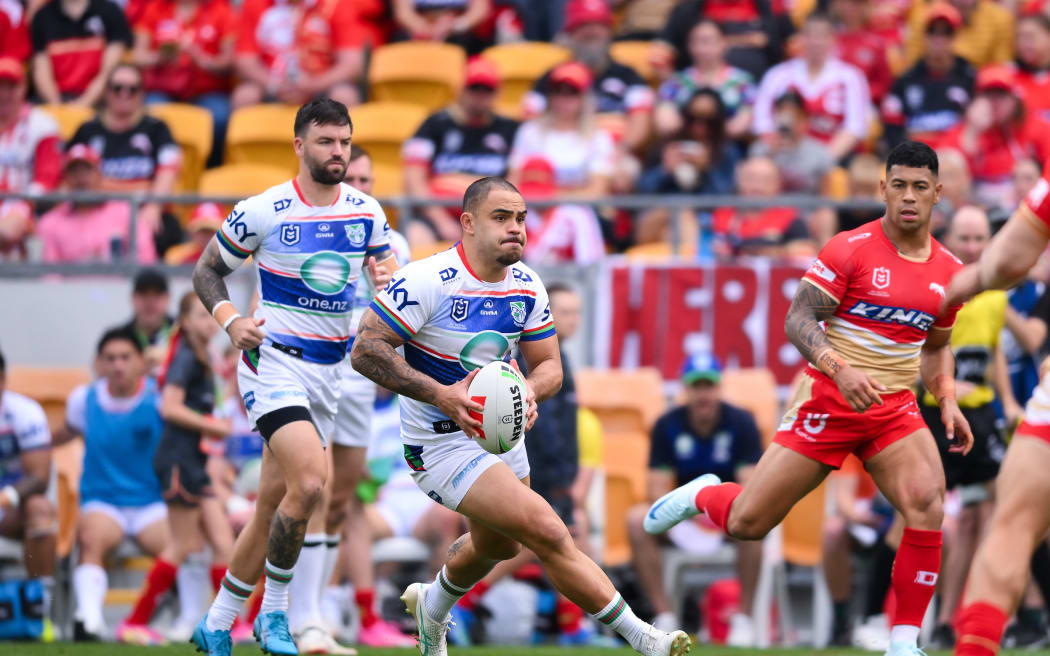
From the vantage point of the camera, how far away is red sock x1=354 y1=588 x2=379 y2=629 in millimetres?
10156

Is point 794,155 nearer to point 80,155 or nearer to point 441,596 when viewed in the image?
point 80,155

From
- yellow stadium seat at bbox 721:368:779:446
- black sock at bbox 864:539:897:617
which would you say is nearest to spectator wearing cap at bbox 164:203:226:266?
yellow stadium seat at bbox 721:368:779:446

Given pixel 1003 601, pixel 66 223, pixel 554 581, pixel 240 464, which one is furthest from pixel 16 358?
pixel 1003 601

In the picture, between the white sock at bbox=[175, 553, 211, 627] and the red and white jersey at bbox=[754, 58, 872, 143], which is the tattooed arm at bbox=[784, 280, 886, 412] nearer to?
the white sock at bbox=[175, 553, 211, 627]

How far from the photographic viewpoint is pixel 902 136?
1414 centimetres

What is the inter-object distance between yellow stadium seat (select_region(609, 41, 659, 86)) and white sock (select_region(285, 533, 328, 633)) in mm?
7776

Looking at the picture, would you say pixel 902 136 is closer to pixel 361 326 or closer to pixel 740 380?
pixel 740 380

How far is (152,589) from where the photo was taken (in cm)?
1045

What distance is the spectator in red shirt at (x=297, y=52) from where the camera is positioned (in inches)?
592

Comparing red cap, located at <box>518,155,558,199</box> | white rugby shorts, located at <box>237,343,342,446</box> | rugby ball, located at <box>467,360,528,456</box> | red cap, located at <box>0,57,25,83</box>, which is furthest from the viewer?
red cap, located at <box>0,57,25,83</box>

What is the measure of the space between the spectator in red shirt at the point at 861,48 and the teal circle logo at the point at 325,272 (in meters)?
8.59

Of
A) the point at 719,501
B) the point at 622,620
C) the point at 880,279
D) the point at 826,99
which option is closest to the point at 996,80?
the point at 826,99

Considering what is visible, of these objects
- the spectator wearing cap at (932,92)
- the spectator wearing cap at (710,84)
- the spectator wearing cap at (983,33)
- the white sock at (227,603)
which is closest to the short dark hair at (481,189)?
the white sock at (227,603)

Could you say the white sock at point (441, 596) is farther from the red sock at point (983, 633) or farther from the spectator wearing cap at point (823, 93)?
the spectator wearing cap at point (823, 93)
